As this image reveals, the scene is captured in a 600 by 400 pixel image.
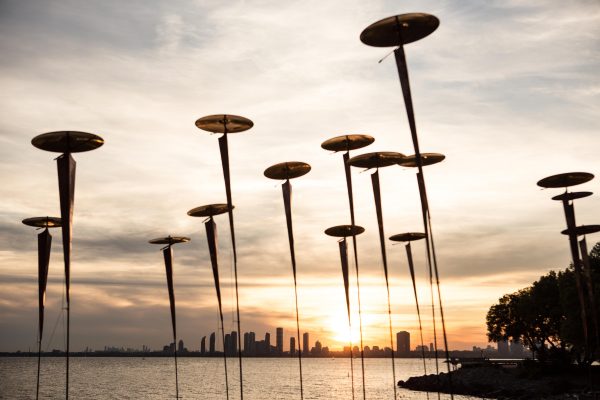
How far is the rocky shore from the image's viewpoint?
50.5 meters

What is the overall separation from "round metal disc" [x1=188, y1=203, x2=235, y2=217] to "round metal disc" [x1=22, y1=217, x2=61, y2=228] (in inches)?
210

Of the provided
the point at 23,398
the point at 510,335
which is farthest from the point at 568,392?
the point at 23,398

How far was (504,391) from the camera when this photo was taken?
2373 inches

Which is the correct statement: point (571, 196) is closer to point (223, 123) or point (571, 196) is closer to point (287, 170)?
point (287, 170)

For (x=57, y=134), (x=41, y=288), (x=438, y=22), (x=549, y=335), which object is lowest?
(x=549, y=335)

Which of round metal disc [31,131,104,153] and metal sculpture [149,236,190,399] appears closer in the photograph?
round metal disc [31,131,104,153]

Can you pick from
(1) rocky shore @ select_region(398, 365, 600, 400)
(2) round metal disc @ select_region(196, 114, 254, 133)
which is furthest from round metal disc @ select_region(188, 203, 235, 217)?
(1) rocky shore @ select_region(398, 365, 600, 400)

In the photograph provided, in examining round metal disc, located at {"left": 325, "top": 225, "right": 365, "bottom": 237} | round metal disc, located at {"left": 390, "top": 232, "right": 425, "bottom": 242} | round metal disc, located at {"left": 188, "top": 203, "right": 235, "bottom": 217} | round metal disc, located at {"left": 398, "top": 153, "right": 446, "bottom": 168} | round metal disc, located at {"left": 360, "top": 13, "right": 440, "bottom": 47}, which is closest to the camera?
round metal disc, located at {"left": 360, "top": 13, "right": 440, "bottom": 47}

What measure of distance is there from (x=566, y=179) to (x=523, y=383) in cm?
4067

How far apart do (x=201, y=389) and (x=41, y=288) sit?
95.3m

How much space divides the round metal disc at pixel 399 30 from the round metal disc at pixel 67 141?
9.31m

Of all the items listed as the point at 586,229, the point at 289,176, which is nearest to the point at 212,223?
the point at 289,176

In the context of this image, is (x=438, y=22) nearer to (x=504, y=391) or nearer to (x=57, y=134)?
(x=57, y=134)

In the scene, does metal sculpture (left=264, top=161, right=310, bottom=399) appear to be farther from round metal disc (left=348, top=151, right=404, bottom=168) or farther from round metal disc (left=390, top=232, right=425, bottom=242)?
round metal disc (left=390, top=232, right=425, bottom=242)
